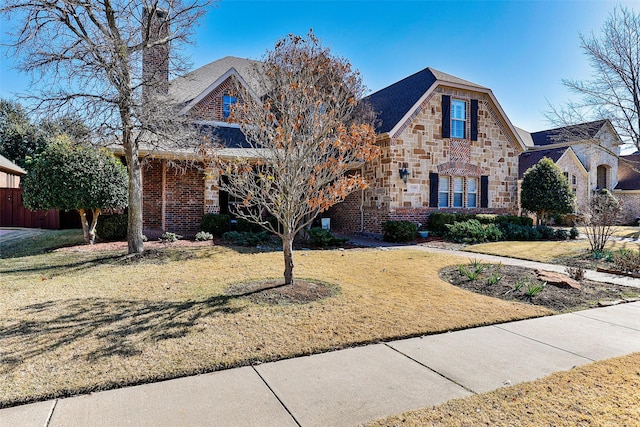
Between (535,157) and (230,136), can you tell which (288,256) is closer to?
(230,136)

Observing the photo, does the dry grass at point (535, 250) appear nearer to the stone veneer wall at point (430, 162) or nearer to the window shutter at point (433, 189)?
the window shutter at point (433, 189)

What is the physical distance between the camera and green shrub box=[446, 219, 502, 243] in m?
13.7

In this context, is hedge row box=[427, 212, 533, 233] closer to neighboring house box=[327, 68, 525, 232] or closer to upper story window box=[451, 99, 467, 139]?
neighboring house box=[327, 68, 525, 232]

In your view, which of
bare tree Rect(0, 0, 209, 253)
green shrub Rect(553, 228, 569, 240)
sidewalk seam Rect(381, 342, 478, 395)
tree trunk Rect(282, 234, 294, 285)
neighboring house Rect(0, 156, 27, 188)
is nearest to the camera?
sidewalk seam Rect(381, 342, 478, 395)

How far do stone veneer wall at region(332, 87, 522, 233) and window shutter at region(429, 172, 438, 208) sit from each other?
0.48 ft

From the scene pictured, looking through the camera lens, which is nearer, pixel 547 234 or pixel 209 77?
pixel 547 234

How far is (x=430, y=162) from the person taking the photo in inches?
608

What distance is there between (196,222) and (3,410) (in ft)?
38.7

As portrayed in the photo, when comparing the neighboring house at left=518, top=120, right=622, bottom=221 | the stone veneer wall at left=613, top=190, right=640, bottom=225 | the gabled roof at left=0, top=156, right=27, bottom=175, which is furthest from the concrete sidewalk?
the stone veneer wall at left=613, top=190, right=640, bottom=225

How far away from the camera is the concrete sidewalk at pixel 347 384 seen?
2.70m

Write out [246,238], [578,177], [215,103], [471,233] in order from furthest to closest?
1. [578,177]
2. [215,103]
3. [471,233]
4. [246,238]

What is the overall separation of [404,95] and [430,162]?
10.5ft

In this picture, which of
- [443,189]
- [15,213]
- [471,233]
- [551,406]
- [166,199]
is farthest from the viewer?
[15,213]

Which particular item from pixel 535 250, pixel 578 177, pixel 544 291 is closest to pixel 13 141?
pixel 535 250
